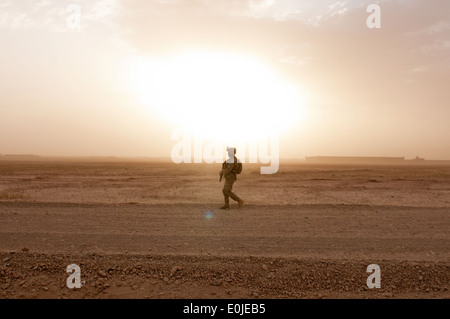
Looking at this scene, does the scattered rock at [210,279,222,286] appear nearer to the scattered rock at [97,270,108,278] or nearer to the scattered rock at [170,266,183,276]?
the scattered rock at [170,266,183,276]

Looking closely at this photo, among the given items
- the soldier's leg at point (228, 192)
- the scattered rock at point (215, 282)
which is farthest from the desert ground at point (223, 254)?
the soldier's leg at point (228, 192)

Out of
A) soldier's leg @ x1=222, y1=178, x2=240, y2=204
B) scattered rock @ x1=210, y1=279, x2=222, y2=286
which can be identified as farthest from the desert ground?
soldier's leg @ x1=222, y1=178, x2=240, y2=204

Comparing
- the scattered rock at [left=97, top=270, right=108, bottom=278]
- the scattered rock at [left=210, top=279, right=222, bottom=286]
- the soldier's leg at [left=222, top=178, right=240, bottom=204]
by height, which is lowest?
the scattered rock at [left=210, top=279, right=222, bottom=286]

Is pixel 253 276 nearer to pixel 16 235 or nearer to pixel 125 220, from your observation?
pixel 125 220

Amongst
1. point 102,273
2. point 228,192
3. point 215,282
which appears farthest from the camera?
point 228,192

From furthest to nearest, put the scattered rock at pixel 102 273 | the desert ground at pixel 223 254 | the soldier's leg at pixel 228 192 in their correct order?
1. the soldier's leg at pixel 228 192
2. the scattered rock at pixel 102 273
3. the desert ground at pixel 223 254

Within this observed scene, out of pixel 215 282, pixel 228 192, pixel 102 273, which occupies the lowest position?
pixel 215 282

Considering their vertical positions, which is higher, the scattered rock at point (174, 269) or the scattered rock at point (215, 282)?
the scattered rock at point (174, 269)

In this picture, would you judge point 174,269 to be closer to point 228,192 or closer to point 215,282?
point 215,282

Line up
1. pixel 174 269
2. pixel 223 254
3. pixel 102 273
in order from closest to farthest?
pixel 102 273, pixel 174 269, pixel 223 254

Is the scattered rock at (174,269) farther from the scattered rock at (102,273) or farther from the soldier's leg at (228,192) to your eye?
the soldier's leg at (228,192)

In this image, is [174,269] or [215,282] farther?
[174,269]

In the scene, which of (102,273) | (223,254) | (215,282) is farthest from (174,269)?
(102,273)
